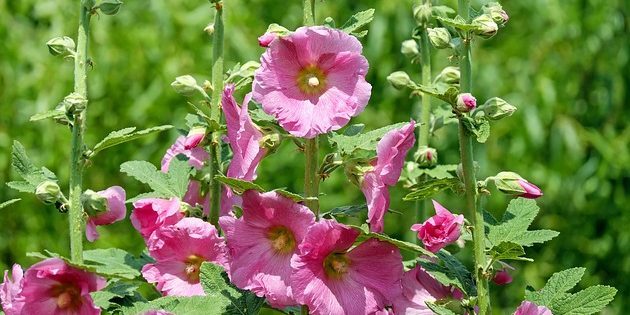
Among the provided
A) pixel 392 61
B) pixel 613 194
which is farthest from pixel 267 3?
pixel 613 194

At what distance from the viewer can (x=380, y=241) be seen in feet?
3.89

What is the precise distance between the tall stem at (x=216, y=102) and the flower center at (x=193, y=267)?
73 millimetres

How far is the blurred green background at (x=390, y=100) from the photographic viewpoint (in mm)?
2885

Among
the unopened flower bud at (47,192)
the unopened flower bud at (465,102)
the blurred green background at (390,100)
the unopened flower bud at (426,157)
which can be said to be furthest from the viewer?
the blurred green background at (390,100)

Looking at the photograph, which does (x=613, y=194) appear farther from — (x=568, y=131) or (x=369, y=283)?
(x=369, y=283)

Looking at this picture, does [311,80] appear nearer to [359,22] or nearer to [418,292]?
[359,22]

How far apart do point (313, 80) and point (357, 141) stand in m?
0.08

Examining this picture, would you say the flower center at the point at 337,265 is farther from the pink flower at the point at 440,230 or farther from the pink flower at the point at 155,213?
the pink flower at the point at 155,213

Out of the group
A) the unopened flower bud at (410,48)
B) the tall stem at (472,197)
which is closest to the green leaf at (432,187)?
the tall stem at (472,197)

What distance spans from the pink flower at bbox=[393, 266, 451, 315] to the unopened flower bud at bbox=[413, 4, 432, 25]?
40cm

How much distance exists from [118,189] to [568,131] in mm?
1997

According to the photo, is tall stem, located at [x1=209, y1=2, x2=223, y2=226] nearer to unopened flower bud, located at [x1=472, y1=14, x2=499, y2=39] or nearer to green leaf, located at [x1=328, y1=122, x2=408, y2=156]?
green leaf, located at [x1=328, y1=122, x2=408, y2=156]

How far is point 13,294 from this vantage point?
1.24 meters

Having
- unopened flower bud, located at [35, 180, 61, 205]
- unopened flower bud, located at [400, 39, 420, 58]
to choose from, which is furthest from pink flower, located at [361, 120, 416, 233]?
unopened flower bud, located at [400, 39, 420, 58]
